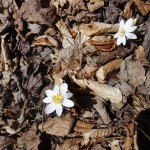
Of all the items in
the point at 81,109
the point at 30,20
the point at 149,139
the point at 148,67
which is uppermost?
the point at 30,20

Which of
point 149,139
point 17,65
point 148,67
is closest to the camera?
point 149,139

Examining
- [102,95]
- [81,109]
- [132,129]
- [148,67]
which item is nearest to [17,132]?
[81,109]

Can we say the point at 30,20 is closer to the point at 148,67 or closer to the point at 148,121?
the point at 148,67

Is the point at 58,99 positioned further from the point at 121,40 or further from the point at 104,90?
the point at 121,40

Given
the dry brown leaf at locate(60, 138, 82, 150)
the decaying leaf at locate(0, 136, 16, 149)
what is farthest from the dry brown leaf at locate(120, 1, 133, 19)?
the decaying leaf at locate(0, 136, 16, 149)

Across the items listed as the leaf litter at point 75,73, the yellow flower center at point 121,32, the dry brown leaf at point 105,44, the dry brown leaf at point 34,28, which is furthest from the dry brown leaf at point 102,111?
the dry brown leaf at point 34,28

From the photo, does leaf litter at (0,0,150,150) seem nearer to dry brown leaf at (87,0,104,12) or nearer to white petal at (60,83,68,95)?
dry brown leaf at (87,0,104,12)

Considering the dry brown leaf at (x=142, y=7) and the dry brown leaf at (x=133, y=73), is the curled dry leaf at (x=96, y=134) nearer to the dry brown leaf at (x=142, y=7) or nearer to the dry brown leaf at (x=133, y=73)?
the dry brown leaf at (x=133, y=73)

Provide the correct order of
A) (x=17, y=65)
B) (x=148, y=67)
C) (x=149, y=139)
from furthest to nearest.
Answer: (x=17, y=65)
(x=148, y=67)
(x=149, y=139)
